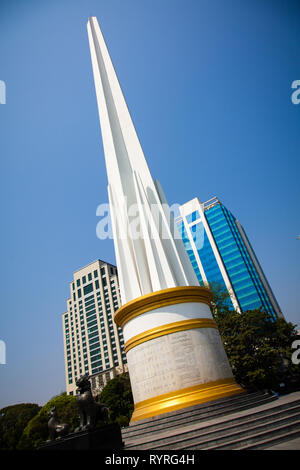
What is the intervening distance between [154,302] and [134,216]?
484 centimetres

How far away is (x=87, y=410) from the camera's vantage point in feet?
24.0

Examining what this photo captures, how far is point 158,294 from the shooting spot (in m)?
10.8

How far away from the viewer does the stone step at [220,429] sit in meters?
6.27

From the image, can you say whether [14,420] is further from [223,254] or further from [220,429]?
[220,429]

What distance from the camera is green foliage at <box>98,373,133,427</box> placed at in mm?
33781

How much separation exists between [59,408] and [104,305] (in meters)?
43.6

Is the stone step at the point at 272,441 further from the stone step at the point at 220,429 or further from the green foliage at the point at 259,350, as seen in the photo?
the green foliage at the point at 259,350

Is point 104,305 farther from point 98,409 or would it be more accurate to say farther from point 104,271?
point 98,409

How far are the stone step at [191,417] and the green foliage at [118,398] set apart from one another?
2827 cm

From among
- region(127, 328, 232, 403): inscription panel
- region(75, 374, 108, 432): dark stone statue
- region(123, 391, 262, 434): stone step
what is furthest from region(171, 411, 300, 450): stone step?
region(127, 328, 232, 403): inscription panel

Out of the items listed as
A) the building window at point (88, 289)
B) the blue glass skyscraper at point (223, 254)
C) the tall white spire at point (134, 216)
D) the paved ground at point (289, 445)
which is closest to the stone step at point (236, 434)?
the paved ground at point (289, 445)

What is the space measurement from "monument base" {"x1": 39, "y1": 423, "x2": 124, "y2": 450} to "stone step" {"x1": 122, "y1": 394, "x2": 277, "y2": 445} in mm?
1277

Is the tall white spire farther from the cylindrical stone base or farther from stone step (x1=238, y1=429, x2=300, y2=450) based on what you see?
stone step (x1=238, y1=429, x2=300, y2=450)
